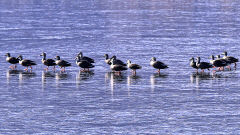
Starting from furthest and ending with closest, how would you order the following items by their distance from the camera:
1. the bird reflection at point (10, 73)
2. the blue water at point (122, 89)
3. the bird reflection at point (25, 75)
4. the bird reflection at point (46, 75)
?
the bird reflection at point (10, 73)
the bird reflection at point (25, 75)
the bird reflection at point (46, 75)
the blue water at point (122, 89)

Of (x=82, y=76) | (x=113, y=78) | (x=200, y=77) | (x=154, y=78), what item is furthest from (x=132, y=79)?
(x=200, y=77)

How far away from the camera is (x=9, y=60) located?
136 feet

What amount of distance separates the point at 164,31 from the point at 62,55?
71.2 ft

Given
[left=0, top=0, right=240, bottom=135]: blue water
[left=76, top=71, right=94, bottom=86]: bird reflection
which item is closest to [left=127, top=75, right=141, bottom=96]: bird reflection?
[left=0, top=0, right=240, bottom=135]: blue water

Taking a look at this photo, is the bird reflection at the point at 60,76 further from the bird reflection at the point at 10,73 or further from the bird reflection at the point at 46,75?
the bird reflection at the point at 10,73

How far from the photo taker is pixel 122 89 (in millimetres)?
33375

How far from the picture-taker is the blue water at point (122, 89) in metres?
25.0

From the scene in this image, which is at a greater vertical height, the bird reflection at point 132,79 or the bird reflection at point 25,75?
the bird reflection at point 25,75

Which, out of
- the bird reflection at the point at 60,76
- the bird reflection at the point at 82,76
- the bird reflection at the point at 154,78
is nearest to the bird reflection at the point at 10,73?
the bird reflection at the point at 60,76

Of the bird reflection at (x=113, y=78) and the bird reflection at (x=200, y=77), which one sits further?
the bird reflection at (x=200, y=77)

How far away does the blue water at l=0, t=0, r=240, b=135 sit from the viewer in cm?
2502

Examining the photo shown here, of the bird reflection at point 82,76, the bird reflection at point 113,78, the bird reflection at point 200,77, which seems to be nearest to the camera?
the bird reflection at point 113,78

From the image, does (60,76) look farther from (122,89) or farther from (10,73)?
(122,89)

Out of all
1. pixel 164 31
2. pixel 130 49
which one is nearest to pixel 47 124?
pixel 130 49
